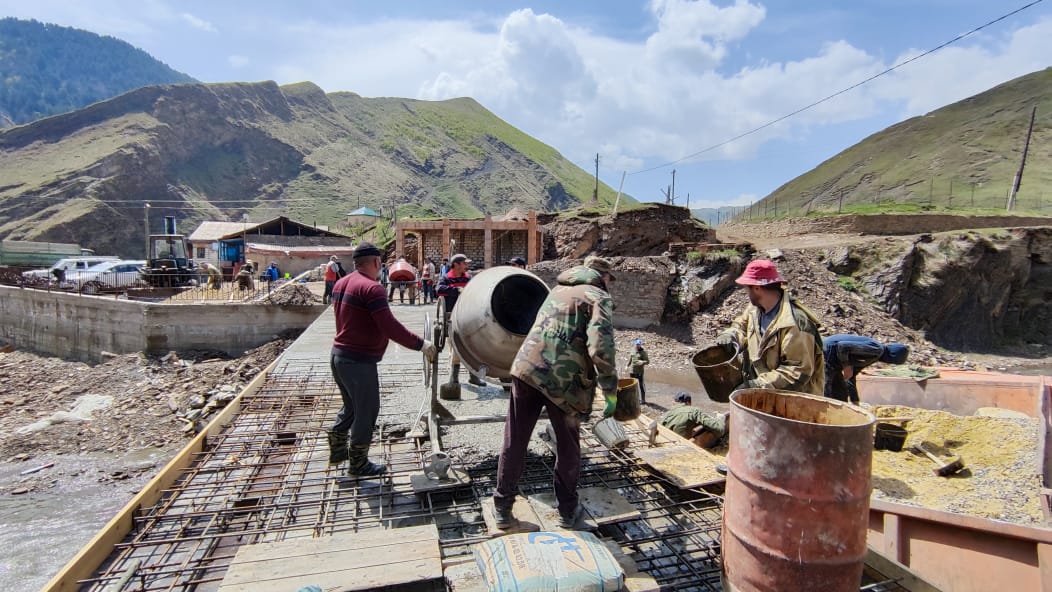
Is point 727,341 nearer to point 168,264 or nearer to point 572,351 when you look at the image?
point 572,351

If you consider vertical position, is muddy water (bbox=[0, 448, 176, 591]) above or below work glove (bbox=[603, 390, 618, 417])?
below

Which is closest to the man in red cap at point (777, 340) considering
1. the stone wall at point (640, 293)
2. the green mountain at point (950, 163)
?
the stone wall at point (640, 293)

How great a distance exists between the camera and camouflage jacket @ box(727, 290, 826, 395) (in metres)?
3.08

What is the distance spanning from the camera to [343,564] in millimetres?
2506

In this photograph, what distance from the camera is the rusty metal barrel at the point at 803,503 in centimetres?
208

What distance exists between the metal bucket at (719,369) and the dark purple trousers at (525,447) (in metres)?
1.28

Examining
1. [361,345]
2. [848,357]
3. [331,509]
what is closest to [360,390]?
[361,345]

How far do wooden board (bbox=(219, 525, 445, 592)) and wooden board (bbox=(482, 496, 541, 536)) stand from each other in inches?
15.8

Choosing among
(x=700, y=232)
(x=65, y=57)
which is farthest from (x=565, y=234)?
(x=65, y=57)

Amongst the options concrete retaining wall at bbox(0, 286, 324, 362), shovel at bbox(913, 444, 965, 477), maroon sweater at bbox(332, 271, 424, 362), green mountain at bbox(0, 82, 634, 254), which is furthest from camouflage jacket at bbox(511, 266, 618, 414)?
green mountain at bbox(0, 82, 634, 254)

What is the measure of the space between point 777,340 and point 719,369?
0.60m

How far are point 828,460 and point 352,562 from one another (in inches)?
89.5

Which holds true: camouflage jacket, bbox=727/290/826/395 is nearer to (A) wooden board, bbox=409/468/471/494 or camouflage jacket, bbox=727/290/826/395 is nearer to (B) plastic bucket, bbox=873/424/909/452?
(A) wooden board, bbox=409/468/471/494

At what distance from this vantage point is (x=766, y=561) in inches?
86.3
